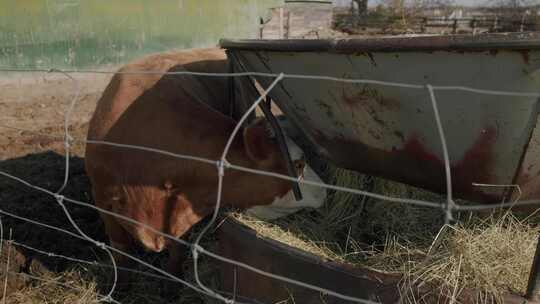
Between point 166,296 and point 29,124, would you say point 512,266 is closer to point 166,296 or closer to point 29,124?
point 166,296

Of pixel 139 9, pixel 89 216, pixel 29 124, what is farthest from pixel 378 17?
pixel 89 216

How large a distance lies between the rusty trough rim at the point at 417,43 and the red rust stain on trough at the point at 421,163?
43 centimetres

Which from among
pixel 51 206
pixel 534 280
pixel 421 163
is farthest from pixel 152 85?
pixel 534 280

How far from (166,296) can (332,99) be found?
183cm

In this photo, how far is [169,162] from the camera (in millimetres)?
2807

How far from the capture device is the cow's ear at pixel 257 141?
262 cm

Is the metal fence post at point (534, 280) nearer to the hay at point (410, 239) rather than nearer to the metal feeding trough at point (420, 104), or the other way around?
the hay at point (410, 239)

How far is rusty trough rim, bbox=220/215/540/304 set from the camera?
1.87m

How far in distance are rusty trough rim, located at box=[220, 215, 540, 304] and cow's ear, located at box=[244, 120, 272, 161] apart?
0.37 metres

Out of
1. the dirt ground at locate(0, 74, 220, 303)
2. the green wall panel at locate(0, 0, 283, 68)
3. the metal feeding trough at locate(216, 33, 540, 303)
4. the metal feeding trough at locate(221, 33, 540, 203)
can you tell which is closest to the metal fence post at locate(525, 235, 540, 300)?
the metal feeding trough at locate(216, 33, 540, 303)

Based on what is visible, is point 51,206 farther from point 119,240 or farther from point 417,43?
point 417,43

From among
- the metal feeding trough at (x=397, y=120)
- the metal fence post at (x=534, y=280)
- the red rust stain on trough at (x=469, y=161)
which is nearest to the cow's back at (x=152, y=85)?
the metal feeding trough at (x=397, y=120)

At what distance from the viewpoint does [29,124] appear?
7.08 meters

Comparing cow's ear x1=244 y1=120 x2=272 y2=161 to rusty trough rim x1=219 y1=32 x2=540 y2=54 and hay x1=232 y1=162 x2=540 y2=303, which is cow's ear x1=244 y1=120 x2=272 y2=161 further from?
→ rusty trough rim x1=219 y1=32 x2=540 y2=54
